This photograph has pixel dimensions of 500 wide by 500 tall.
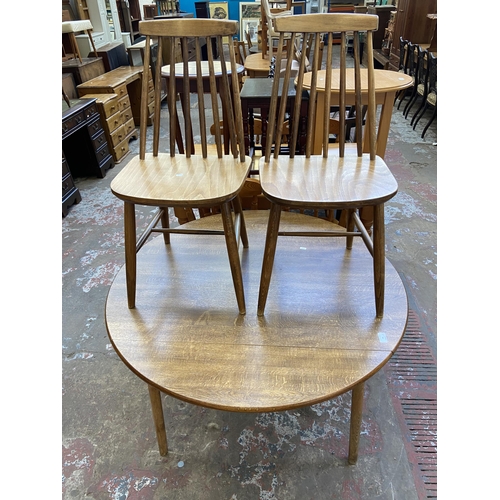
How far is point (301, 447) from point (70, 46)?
4596 millimetres

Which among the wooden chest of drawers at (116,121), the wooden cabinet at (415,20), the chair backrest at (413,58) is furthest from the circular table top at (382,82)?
the wooden cabinet at (415,20)

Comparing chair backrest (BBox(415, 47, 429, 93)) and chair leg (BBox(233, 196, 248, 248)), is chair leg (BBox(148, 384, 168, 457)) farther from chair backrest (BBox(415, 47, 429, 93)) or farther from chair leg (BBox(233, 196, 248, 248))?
chair backrest (BBox(415, 47, 429, 93))

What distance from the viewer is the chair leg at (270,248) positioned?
3.44ft

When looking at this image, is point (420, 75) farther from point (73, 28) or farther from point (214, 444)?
point (214, 444)

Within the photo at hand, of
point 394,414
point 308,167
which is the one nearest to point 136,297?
point 308,167

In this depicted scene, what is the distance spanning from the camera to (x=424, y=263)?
2135mm

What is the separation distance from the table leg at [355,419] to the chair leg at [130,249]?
0.79 metres

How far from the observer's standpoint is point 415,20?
529 cm

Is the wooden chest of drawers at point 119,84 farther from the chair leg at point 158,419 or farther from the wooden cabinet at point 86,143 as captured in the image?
the chair leg at point 158,419

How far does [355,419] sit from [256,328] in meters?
0.44

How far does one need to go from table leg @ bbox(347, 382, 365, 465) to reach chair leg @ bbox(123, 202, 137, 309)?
789mm

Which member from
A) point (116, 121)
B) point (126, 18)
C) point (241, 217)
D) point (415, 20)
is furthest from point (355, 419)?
point (415, 20)

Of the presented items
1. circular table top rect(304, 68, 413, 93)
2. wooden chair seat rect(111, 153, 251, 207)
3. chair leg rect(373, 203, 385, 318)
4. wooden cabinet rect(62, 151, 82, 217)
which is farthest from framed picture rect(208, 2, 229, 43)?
chair leg rect(373, 203, 385, 318)

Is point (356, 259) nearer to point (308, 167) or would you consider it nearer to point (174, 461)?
point (308, 167)
